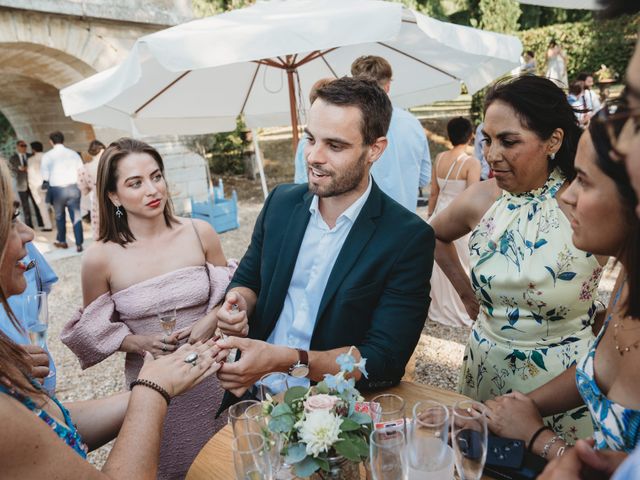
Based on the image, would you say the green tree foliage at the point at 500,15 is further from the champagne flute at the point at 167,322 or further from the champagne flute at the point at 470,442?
the champagne flute at the point at 470,442

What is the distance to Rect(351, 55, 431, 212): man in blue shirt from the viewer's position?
13.7ft

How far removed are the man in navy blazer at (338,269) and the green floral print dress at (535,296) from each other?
350 mm

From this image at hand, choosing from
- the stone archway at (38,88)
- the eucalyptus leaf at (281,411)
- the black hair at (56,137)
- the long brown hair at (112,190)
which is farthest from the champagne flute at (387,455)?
the stone archway at (38,88)

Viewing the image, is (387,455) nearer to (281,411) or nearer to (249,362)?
(281,411)

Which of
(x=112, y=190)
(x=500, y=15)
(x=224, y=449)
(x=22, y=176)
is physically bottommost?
(x=224, y=449)

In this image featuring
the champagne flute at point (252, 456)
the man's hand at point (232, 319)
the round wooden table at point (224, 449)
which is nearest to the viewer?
the champagne flute at point (252, 456)

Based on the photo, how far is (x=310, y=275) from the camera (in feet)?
7.20

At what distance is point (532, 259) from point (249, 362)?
130 cm

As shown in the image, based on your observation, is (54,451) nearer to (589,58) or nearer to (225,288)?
(225,288)

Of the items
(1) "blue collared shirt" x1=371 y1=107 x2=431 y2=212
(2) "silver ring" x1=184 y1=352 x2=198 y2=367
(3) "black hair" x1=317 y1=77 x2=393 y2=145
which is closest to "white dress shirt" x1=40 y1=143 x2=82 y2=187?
(1) "blue collared shirt" x1=371 y1=107 x2=431 y2=212

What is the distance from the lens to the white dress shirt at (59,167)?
9336 millimetres

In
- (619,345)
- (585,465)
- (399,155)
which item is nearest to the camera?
(585,465)

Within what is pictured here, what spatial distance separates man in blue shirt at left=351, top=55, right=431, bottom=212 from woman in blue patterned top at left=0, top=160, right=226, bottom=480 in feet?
9.35

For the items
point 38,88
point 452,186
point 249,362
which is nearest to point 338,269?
point 249,362
